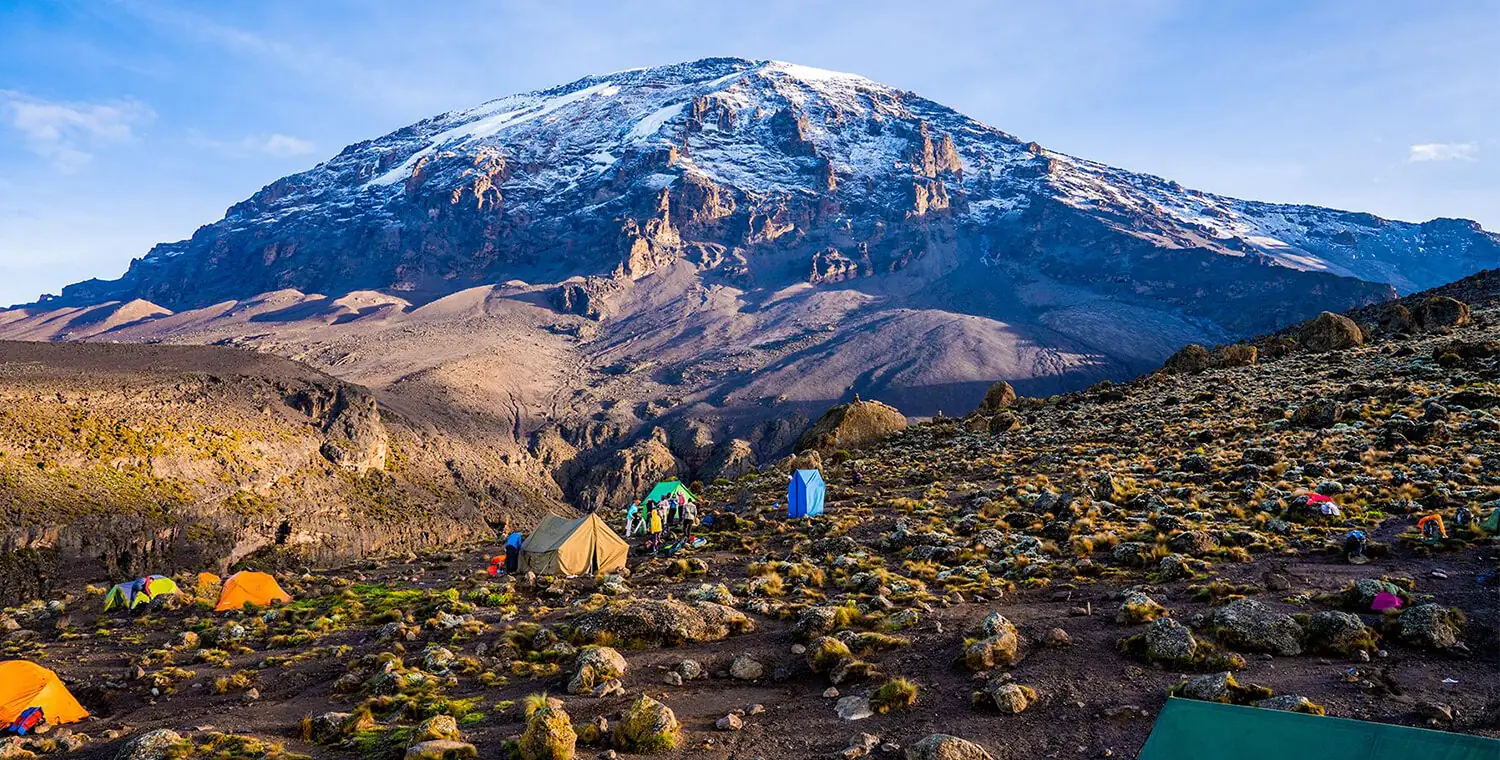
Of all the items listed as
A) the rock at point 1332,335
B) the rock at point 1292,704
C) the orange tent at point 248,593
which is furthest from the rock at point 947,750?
the rock at point 1332,335

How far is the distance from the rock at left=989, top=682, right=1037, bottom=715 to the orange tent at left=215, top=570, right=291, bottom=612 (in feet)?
77.0

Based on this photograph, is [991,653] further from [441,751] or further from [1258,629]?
[441,751]

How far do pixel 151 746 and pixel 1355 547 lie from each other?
62.5 feet

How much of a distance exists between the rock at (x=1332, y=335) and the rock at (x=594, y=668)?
44544mm

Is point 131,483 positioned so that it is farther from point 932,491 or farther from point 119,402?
point 932,491

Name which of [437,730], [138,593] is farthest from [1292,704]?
[138,593]

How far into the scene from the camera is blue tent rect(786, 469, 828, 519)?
25.1m

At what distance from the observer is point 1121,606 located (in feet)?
37.3

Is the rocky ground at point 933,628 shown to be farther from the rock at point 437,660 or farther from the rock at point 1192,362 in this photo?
the rock at point 1192,362

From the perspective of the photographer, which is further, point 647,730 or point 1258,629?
point 1258,629

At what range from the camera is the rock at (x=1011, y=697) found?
343 inches

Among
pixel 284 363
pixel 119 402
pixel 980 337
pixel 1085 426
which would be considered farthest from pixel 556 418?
pixel 1085 426

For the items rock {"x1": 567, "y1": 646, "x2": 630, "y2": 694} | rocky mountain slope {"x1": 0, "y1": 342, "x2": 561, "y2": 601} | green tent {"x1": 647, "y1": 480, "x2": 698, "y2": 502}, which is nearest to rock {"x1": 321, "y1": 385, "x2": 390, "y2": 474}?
rocky mountain slope {"x1": 0, "y1": 342, "x2": 561, "y2": 601}

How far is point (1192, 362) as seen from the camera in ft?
147
